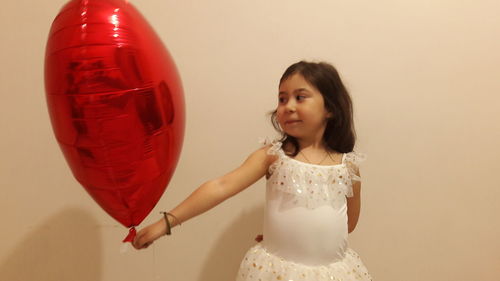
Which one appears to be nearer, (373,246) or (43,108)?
(43,108)

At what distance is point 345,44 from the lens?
0.93 meters

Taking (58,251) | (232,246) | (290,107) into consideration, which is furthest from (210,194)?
(58,251)

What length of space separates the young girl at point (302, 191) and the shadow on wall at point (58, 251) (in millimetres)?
490

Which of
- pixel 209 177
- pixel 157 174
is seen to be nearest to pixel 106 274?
pixel 209 177

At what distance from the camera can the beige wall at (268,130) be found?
89 cm

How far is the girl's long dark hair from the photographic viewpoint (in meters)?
0.74

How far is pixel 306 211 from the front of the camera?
2.37ft

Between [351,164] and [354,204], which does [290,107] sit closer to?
[351,164]

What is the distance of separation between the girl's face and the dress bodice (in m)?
0.07

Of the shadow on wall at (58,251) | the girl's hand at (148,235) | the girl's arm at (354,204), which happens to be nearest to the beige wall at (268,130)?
the shadow on wall at (58,251)

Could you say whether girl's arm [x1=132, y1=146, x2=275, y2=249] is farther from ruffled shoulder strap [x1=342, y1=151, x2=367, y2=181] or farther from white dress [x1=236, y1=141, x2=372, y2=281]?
ruffled shoulder strap [x1=342, y1=151, x2=367, y2=181]

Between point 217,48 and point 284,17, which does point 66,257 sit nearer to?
point 217,48

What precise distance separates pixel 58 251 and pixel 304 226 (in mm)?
739

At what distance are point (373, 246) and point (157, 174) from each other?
782mm
